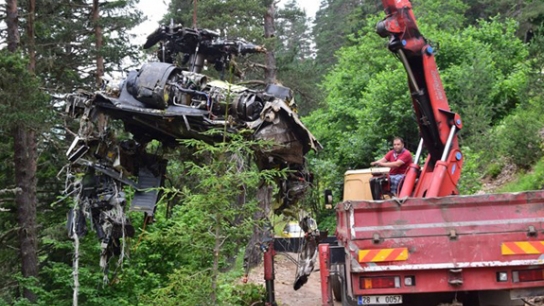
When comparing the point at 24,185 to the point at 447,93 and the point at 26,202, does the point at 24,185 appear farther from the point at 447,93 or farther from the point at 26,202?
the point at 447,93

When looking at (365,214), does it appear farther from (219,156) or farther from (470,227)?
(219,156)

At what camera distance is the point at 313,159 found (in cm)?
2377

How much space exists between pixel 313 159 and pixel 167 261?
1152cm

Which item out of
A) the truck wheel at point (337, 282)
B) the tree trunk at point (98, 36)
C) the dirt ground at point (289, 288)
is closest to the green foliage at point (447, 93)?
the dirt ground at point (289, 288)

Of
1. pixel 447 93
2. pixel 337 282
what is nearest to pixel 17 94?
pixel 337 282

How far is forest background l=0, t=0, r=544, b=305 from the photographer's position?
27.0ft

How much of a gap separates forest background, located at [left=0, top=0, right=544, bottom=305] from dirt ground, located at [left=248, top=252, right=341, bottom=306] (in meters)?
1.08

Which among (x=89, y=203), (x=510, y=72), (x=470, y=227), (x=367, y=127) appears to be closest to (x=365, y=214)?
(x=470, y=227)

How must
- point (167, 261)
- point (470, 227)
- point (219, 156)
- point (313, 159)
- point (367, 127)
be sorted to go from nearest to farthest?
point (470, 227), point (219, 156), point (167, 261), point (367, 127), point (313, 159)

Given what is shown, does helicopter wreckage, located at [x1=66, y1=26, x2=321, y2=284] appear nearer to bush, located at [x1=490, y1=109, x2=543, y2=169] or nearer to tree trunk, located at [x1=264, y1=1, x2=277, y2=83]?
bush, located at [x1=490, y1=109, x2=543, y2=169]

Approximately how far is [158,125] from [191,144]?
1706 millimetres

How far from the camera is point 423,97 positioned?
9.47 m

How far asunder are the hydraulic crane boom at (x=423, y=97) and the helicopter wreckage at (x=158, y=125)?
1.74m

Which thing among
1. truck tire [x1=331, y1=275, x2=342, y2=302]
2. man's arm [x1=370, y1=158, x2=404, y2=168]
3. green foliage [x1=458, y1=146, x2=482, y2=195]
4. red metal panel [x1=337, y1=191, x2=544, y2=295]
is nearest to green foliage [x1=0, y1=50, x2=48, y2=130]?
truck tire [x1=331, y1=275, x2=342, y2=302]
